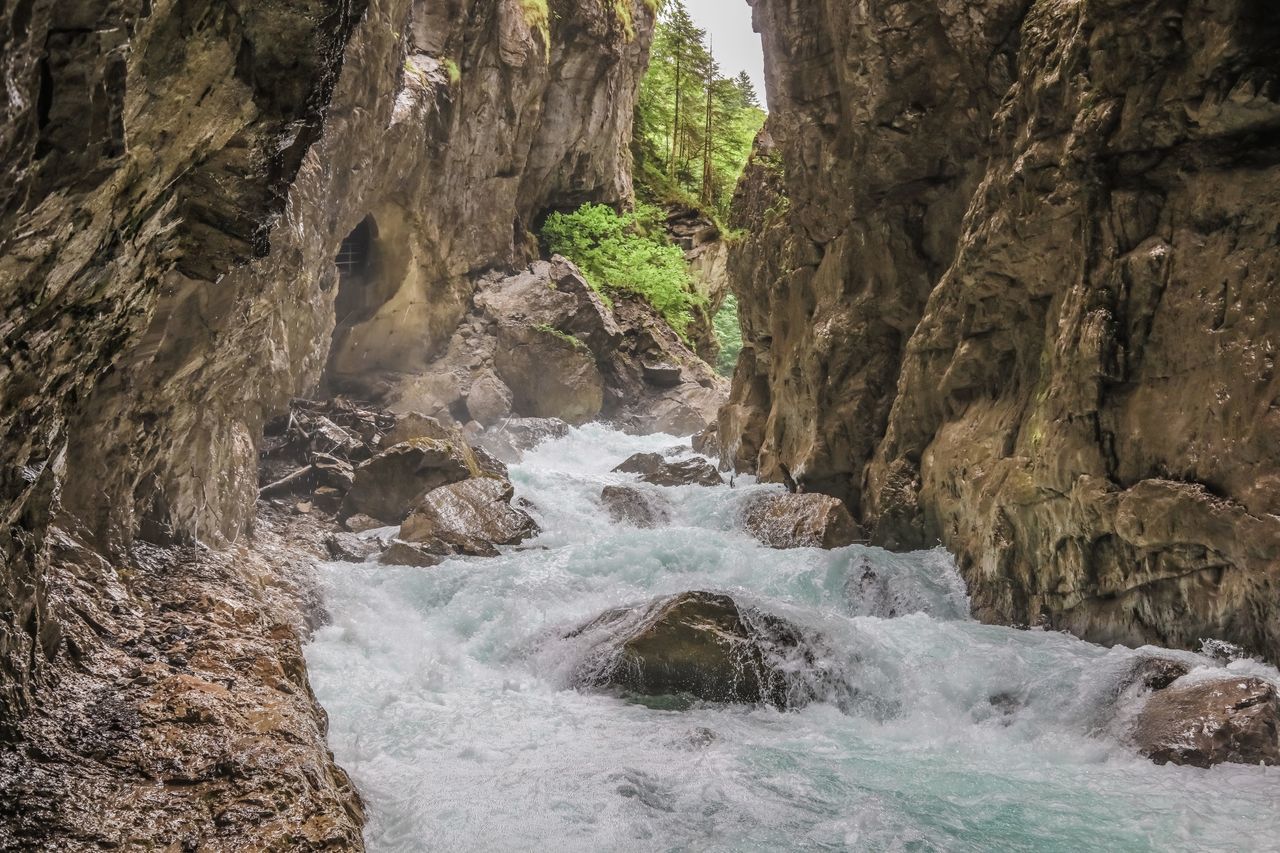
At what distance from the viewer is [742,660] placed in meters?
7.24

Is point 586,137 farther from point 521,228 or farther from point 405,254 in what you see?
point 405,254

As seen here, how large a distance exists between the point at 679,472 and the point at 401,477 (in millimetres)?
5489

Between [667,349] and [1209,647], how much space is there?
19521 mm

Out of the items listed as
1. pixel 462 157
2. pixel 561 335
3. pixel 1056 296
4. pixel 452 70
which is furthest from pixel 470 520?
pixel 452 70

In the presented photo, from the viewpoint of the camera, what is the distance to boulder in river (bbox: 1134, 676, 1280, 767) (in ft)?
18.2

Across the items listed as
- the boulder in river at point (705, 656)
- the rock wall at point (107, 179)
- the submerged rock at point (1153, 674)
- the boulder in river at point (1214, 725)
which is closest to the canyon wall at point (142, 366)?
the rock wall at point (107, 179)

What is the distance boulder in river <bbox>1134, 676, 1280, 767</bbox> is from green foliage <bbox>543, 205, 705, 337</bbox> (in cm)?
2060

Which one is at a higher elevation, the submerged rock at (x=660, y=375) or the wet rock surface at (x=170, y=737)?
the submerged rock at (x=660, y=375)

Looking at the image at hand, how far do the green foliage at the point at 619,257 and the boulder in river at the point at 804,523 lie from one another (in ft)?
46.5

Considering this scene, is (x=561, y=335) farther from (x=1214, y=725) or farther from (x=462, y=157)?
(x=1214, y=725)

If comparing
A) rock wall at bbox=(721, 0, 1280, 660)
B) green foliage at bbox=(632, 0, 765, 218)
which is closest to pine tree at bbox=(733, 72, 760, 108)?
green foliage at bbox=(632, 0, 765, 218)

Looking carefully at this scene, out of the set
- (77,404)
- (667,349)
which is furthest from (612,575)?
(667,349)

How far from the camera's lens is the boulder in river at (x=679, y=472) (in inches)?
643

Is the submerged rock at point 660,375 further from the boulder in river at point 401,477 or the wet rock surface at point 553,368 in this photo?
the boulder in river at point 401,477
